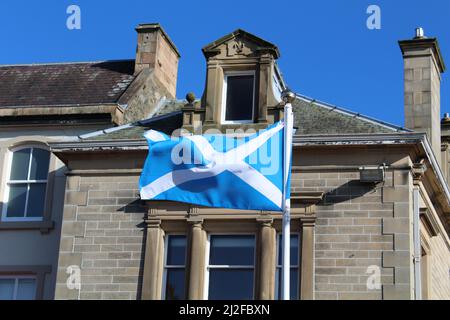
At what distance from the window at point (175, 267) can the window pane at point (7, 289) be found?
152 inches

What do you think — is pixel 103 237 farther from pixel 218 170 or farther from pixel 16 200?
pixel 218 170

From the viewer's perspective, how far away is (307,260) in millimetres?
18406

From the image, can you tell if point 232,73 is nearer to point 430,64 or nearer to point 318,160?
point 318,160

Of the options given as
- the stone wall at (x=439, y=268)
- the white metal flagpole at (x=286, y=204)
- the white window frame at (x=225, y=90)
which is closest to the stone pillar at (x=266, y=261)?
the white window frame at (x=225, y=90)

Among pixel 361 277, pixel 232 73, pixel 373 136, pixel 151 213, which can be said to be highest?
pixel 232 73

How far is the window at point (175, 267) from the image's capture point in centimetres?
1911

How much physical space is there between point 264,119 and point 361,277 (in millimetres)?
3801

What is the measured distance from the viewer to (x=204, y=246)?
19.1 metres

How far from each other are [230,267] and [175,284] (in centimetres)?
117

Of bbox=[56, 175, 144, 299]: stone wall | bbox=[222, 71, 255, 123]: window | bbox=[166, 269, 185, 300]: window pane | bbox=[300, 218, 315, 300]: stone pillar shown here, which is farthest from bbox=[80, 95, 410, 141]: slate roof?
bbox=[166, 269, 185, 300]: window pane

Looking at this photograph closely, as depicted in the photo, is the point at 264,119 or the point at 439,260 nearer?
the point at 264,119

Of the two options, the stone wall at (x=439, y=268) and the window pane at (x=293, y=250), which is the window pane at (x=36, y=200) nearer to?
the window pane at (x=293, y=250)

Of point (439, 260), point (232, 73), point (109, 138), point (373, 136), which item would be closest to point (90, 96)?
point (109, 138)

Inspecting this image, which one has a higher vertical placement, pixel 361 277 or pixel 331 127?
pixel 331 127
